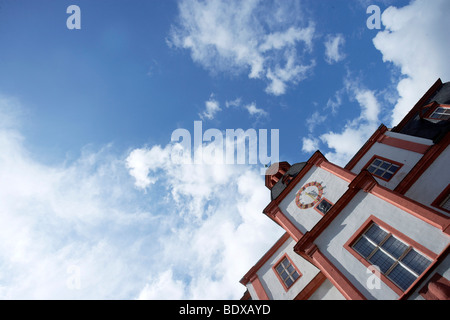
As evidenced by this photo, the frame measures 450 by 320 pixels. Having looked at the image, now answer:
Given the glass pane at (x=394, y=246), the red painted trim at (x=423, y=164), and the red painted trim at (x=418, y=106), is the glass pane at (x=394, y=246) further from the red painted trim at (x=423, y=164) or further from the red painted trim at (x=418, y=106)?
the red painted trim at (x=418, y=106)

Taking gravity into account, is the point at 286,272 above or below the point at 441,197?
above

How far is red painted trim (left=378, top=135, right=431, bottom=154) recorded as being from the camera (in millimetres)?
14005

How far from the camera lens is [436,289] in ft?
26.2

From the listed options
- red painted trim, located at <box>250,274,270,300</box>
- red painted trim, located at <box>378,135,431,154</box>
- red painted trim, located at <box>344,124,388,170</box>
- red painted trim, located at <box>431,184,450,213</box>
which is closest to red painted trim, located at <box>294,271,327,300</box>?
red painted trim, located at <box>250,274,270,300</box>

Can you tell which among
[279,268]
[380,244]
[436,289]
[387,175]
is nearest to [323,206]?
[387,175]

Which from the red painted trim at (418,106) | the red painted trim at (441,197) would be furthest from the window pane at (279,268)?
the red painted trim at (418,106)

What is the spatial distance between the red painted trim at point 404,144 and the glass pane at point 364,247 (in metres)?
6.87

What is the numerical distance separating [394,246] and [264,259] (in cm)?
967

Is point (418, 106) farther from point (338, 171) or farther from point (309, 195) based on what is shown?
point (309, 195)
